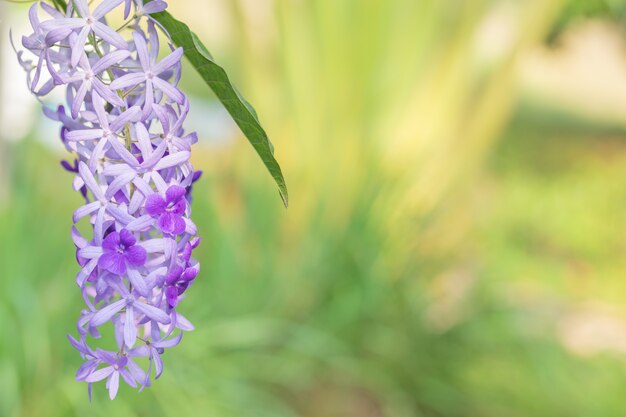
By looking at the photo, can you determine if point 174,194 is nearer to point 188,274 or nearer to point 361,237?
point 188,274

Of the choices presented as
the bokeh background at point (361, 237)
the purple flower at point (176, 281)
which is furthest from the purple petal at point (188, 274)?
the bokeh background at point (361, 237)

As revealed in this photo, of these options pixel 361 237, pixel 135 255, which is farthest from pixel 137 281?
pixel 361 237

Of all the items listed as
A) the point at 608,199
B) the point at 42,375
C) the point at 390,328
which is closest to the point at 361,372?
the point at 390,328

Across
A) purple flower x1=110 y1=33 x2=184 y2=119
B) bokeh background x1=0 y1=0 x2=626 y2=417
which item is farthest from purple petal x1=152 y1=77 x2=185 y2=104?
bokeh background x1=0 y1=0 x2=626 y2=417

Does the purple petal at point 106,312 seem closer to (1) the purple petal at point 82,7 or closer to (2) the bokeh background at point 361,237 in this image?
(1) the purple petal at point 82,7

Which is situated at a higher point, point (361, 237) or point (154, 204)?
point (361, 237)
